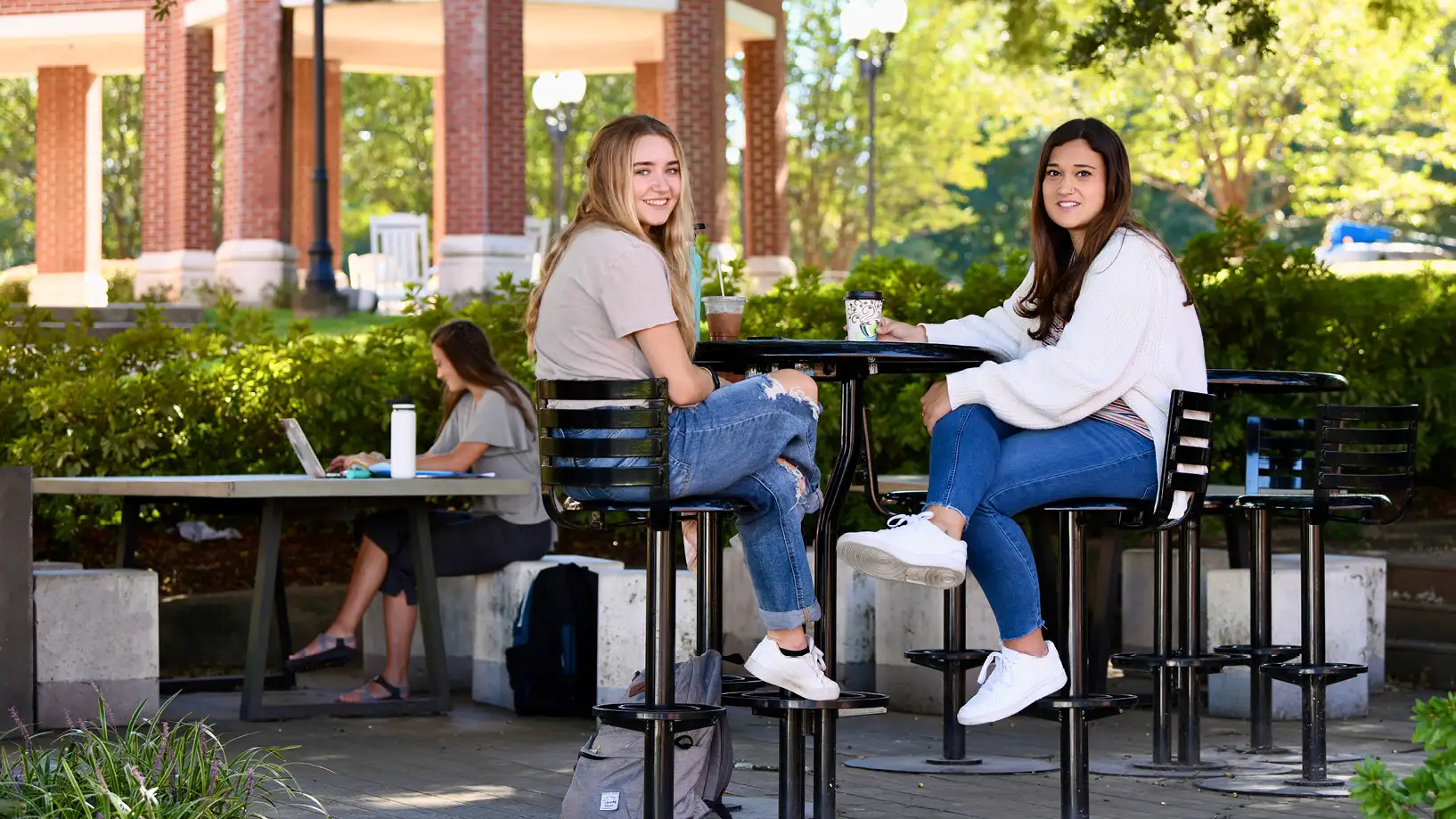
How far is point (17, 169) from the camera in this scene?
4156 centimetres

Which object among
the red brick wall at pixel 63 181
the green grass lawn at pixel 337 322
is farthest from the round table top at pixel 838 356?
the red brick wall at pixel 63 181

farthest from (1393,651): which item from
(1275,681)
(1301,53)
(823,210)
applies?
(823,210)

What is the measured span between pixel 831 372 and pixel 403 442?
2.56 metres

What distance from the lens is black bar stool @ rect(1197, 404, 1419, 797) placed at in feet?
17.7

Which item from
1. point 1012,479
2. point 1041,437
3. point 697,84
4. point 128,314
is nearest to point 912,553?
point 1012,479

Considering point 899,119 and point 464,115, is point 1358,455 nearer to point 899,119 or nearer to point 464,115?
point 464,115

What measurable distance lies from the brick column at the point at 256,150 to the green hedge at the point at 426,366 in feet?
43.0

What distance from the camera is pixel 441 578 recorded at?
782 cm

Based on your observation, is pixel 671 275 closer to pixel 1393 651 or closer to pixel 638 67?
pixel 1393 651

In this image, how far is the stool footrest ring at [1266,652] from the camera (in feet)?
18.8

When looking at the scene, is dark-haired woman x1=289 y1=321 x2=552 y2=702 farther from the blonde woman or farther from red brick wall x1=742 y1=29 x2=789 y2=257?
red brick wall x1=742 y1=29 x2=789 y2=257

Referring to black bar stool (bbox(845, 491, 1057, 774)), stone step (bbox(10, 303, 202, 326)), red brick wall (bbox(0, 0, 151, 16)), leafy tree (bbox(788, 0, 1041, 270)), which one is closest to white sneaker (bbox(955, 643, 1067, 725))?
black bar stool (bbox(845, 491, 1057, 774))

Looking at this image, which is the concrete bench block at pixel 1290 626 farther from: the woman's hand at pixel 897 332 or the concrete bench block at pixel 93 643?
the concrete bench block at pixel 93 643

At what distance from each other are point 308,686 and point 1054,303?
4.28 m
